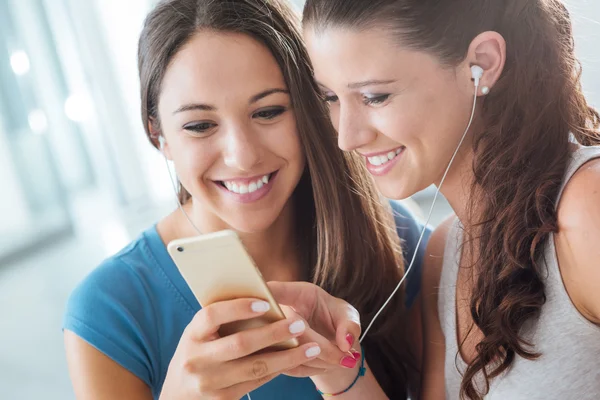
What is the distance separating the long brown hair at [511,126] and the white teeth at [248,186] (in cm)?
33

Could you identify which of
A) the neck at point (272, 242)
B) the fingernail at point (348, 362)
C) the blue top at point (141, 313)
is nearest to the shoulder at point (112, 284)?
the blue top at point (141, 313)

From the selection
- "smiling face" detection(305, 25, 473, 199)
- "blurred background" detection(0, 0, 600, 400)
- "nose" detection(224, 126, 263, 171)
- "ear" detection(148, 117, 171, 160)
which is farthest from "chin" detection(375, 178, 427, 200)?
"blurred background" detection(0, 0, 600, 400)

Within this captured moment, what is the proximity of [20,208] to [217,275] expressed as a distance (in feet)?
7.84

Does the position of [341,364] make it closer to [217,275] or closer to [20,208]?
[217,275]

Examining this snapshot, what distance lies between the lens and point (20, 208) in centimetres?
301

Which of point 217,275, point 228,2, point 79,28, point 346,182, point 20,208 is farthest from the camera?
point 79,28

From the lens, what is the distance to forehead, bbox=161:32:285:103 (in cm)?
120

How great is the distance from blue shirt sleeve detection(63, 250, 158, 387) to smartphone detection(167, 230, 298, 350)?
363 mm

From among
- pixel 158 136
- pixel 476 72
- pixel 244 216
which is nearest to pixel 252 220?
pixel 244 216

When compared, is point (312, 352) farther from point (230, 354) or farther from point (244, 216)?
point (244, 216)

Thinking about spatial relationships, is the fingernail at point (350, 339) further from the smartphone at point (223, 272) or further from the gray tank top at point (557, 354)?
the gray tank top at point (557, 354)

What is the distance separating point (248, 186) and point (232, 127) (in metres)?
0.14

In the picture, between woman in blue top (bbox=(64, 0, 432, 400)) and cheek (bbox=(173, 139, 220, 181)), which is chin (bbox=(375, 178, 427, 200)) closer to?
woman in blue top (bbox=(64, 0, 432, 400))

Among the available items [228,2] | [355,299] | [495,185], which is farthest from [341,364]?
[228,2]
